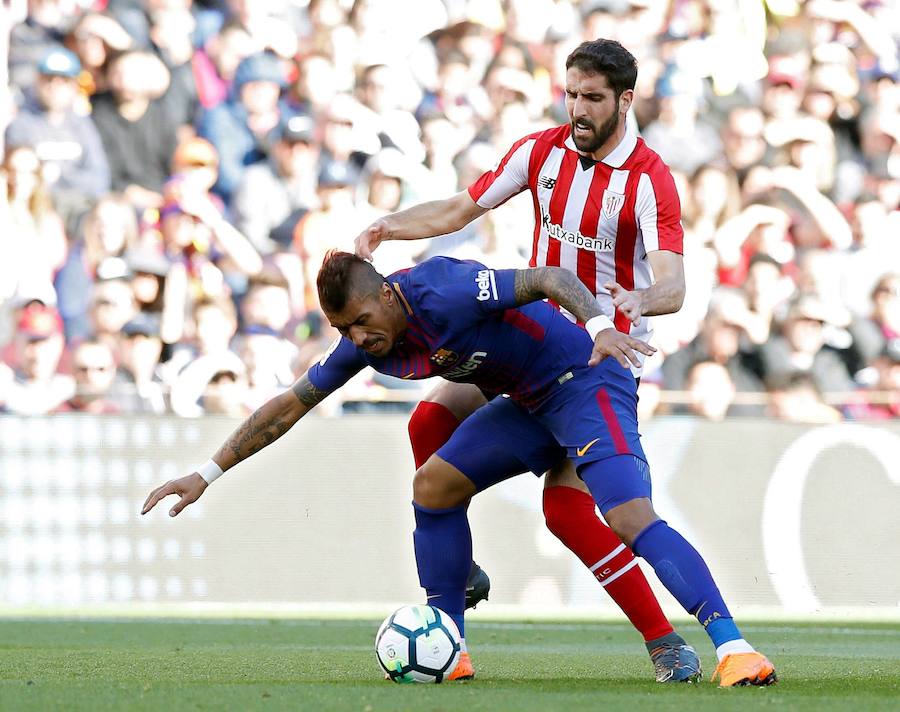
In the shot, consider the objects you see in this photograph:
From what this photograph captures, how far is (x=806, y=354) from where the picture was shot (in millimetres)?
11484

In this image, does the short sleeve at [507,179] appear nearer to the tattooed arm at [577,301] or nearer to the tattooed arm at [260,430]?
the tattooed arm at [577,301]

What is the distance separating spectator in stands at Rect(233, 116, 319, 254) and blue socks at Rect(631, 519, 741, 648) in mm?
6577

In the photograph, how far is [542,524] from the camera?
9953mm

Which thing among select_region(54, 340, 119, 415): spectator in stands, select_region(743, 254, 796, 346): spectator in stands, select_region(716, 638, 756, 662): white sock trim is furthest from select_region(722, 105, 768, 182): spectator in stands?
select_region(716, 638, 756, 662): white sock trim

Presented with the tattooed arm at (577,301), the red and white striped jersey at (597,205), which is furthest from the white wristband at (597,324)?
the red and white striped jersey at (597,205)

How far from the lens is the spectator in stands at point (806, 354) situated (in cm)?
1143

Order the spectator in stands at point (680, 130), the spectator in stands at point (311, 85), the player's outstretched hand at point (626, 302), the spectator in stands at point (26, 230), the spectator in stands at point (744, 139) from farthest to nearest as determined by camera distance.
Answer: the spectator in stands at point (744, 139) → the spectator in stands at point (680, 130) → the spectator in stands at point (311, 85) → the spectator in stands at point (26, 230) → the player's outstretched hand at point (626, 302)

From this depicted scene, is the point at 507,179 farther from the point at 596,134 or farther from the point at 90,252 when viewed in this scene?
the point at 90,252

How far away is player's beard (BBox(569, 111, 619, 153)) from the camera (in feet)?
19.1

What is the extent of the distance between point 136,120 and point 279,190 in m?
1.24

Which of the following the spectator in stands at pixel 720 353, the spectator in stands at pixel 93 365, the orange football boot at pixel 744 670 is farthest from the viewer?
the spectator in stands at pixel 720 353

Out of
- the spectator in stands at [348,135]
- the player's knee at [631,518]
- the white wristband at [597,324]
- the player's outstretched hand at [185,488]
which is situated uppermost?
the spectator in stands at [348,135]

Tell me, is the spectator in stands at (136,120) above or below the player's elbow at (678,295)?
above

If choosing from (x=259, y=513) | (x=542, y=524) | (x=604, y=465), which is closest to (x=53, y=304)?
(x=259, y=513)
